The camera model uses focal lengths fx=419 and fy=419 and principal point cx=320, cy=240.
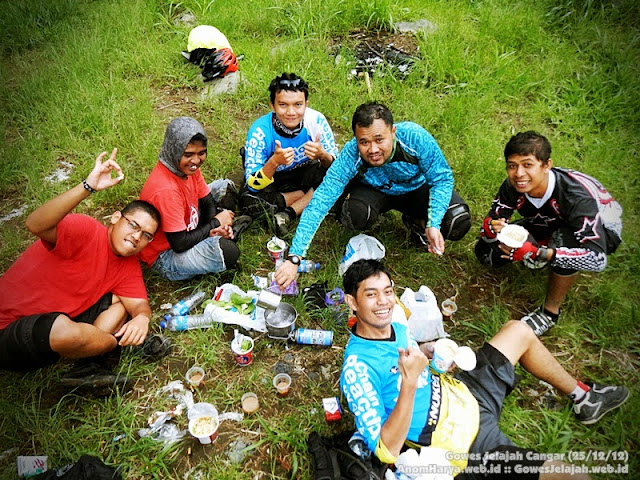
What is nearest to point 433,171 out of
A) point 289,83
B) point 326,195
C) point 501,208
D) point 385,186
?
point 385,186

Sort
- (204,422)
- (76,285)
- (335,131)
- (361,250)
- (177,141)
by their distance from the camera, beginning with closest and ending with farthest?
(204,422) → (76,285) → (177,141) → (361,250) → (335,131)

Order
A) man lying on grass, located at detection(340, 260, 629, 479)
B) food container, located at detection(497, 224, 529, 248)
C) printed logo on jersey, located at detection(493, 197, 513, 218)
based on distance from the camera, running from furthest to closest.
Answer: printed logo on jersey, located at detection(493, 197, 513, 218) → food container, located at detection(497, 224, 529, 248) → man lying on grass, located at detection(340, 260, 629, 479)

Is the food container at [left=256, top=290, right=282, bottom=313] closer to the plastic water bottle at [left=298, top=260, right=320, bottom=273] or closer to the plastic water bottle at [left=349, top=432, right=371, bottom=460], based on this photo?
the plastic water bottle at [left=298, top=260, right=320, bottom=273]

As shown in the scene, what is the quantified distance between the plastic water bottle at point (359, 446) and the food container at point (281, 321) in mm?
1106

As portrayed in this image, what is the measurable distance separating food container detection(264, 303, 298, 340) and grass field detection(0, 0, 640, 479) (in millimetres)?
133

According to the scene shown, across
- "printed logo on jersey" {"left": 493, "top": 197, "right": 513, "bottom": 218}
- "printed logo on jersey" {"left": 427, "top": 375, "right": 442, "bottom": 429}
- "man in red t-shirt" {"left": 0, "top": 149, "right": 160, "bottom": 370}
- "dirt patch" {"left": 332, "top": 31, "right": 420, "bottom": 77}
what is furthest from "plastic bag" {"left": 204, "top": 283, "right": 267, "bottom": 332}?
"dirt patch" {"left": 332, "top": 31, "right": 420, "bottom": 77}

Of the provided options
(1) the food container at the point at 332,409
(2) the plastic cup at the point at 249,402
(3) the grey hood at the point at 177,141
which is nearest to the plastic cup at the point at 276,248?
(3) the grey hood at the point at 177,141

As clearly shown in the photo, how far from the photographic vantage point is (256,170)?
4.36 meters

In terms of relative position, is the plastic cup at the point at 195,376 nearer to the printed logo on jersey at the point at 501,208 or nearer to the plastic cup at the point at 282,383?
the plastic cup at the point at 282,383

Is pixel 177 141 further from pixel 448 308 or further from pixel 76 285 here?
pixel 448 308

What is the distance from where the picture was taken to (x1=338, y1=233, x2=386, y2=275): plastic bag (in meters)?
4.07

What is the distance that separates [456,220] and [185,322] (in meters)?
2.67

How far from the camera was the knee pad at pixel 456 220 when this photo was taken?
3992 millimetres

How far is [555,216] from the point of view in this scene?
12.0 ft
